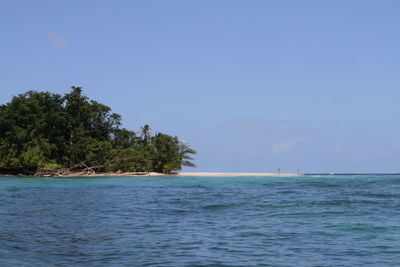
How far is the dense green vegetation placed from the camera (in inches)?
2778

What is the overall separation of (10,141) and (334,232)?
65552mm

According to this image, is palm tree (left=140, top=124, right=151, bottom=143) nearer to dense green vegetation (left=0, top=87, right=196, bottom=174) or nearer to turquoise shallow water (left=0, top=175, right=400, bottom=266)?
dense green vegetation (left=0, top=87, right=196, bottom=174)

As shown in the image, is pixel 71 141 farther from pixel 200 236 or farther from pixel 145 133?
pixel 200 236

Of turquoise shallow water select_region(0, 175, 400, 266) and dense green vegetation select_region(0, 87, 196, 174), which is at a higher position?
dense green vegetation select_region(0, 87, 196, 174)

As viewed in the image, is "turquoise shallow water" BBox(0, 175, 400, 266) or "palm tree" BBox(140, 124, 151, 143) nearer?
"turquoise shallow water" BBox(0, 175, 400, 266)

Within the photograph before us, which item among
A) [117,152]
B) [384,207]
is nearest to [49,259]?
[384,207]

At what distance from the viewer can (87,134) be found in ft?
271

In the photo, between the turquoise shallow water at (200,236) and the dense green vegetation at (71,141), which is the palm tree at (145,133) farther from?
the turquoise shallow water at (200,236)

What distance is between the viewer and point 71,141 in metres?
80.9

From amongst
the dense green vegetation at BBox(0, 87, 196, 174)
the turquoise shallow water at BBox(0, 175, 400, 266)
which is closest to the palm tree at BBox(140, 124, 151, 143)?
the dense green vegetation at BBox(0, 87, 196, 174)

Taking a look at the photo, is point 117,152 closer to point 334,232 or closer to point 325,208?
point 325,208

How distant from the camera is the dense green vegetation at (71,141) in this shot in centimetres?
7056

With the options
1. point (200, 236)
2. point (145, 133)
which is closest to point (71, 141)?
point (145, 133)

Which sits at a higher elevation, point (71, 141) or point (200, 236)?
point (71, 141)
